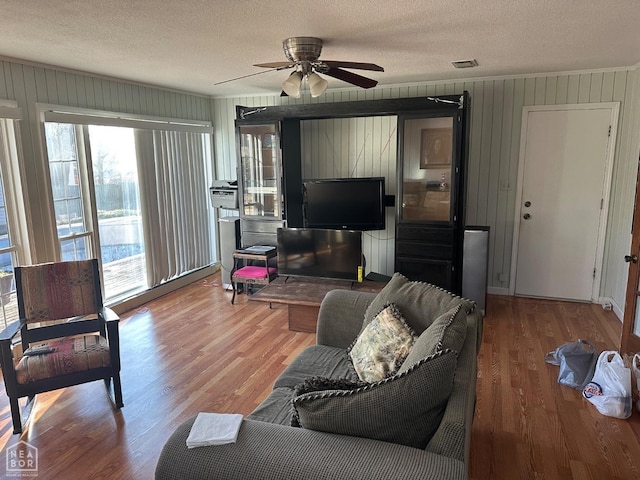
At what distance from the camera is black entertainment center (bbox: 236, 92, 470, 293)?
4.18m

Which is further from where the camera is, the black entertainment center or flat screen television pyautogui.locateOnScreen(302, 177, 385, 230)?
flat screen television pyautogui.locateOnScreen(302, 177, 385, 230)

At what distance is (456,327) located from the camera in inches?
73.9

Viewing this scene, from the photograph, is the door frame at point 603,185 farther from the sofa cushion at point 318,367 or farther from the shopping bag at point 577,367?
the sofa cushion at point 318,367

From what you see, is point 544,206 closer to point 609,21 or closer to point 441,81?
point 441,81

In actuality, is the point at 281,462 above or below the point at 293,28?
below

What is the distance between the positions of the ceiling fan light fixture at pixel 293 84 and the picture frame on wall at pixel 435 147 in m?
1.79

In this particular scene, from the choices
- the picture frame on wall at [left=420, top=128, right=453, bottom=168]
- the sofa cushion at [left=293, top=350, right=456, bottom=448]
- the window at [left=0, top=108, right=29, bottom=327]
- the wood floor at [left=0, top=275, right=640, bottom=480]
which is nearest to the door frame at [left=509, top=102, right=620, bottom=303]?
the wood floor at [left=0, top=275, right=640, bottom=480]

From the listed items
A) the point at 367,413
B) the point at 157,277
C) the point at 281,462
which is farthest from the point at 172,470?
the point at 157,277

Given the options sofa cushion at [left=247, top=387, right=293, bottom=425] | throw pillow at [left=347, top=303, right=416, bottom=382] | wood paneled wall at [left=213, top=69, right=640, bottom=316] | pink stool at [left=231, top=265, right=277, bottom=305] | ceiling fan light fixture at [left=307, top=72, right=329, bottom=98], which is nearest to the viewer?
sofa cushion at [left=247, top=387, right=293, bottom=425]

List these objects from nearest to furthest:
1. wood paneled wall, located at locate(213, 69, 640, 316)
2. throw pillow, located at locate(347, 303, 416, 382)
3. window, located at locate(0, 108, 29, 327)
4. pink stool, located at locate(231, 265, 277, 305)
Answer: throw pillow, located at locate(347, 303, 416, 382)
window, located at locate(0, 108, 29, 327)
wood paneled wall, located at locate(213, 69, 640, 316)
pink stool, located at locate(231, 265, 277, 305)

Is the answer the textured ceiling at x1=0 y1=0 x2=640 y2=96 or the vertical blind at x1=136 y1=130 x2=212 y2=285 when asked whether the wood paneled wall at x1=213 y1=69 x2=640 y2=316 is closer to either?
the textured ceiling at x1=0 y1=0 x2=640 y2=96

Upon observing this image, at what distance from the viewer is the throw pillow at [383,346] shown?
2078mm

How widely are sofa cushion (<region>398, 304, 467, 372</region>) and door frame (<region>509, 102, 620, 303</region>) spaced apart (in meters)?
3.07

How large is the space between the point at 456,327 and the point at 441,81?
11.5ft
